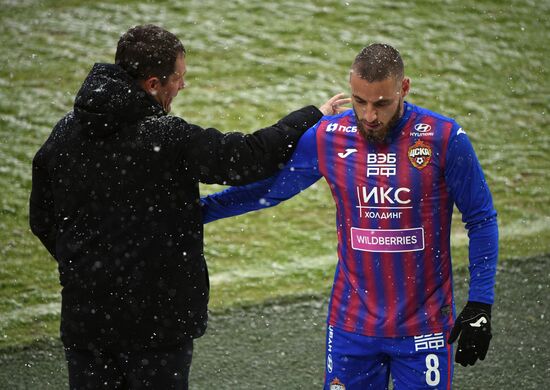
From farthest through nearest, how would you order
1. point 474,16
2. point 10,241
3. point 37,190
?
point 474,16, point 10,241, point 37,190

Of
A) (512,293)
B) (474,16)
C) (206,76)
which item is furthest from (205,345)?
(474,16)

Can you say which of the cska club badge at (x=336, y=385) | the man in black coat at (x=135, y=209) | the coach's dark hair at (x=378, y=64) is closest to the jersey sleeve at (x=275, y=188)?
the man in black coat at (x=135, y=209)

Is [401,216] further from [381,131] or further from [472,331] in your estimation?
[472,331]

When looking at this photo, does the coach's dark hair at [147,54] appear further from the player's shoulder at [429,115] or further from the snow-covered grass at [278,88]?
the snow-covered grass at [278,88]

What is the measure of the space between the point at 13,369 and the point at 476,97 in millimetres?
6605

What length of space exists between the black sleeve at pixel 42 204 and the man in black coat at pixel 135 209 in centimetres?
6

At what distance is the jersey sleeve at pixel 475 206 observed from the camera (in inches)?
125

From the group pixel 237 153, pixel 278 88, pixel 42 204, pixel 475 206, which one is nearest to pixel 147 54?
pixel 237 153

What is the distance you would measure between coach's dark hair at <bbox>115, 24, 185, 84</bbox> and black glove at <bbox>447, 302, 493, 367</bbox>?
146 centimetres

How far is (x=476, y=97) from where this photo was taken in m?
10.2

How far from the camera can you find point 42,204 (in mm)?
3408

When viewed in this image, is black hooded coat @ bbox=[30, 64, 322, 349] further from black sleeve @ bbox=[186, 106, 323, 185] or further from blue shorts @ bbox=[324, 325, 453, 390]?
blue shorts @ bbox=[324, 325, 453, 390]

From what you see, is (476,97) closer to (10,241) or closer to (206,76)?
(206,76)

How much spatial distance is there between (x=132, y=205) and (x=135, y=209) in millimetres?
19
